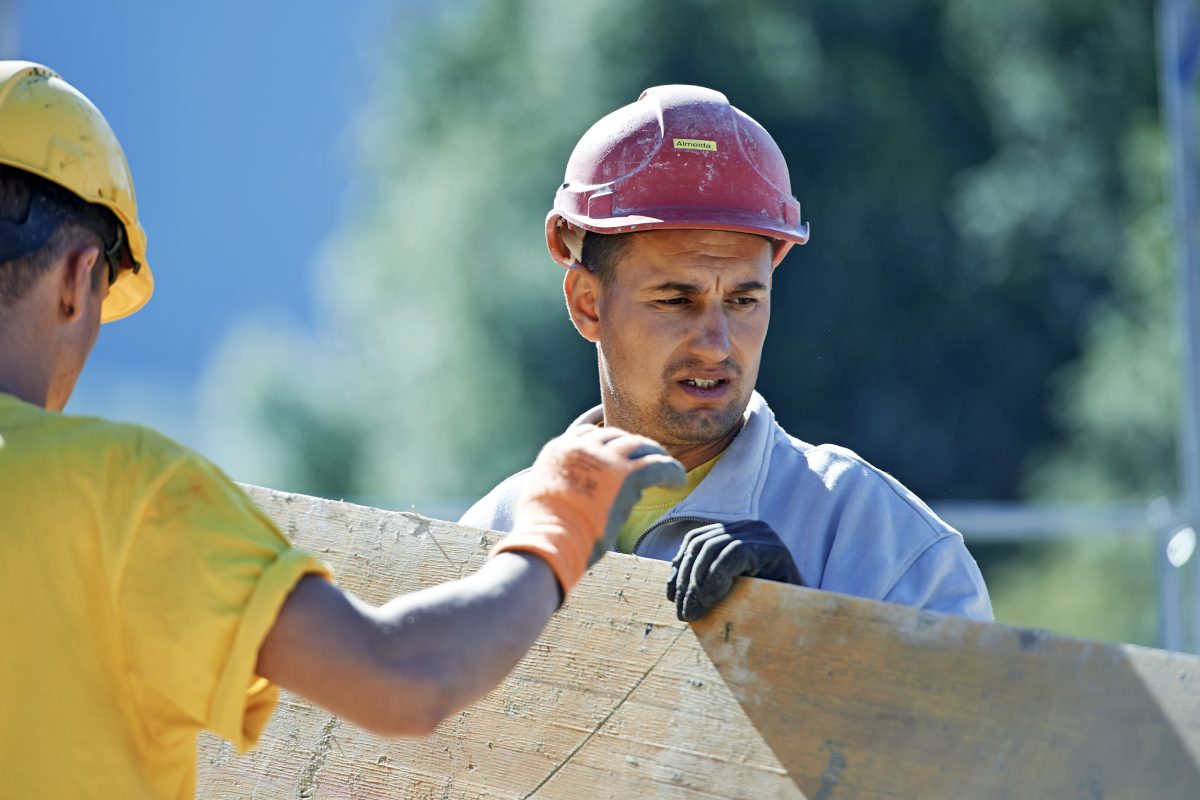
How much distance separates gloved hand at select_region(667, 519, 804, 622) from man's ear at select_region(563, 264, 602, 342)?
854 mm

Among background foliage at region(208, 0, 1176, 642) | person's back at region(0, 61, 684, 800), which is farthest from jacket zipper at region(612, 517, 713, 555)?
background foliage at region(208, 0, 1176, 642)

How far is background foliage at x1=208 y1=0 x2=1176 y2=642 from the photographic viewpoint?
13.3m

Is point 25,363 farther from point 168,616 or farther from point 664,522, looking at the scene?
point 664,522

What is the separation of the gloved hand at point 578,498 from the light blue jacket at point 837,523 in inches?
29.2

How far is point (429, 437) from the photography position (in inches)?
545

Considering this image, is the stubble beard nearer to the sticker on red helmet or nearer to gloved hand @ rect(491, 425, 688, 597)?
the sticker on red helmet

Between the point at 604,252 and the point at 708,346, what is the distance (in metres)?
0.37

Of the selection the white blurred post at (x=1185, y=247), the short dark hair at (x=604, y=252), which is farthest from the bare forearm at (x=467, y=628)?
the white blurred post at (x=1185, y=247)

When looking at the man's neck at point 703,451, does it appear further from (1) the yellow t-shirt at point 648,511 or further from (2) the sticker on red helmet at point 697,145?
(2) the sticker on red helmet at point 697,145

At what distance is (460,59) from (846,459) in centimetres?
1518

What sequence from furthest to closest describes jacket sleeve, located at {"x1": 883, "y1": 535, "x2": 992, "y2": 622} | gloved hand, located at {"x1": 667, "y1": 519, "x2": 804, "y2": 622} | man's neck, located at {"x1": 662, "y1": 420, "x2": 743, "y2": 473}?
man's neck, located at {"x1": 662, "y1": 420, "x2": 743, "y2": 473}, jacket sleeve, located at {"x1": 883, "y1": 535, "x2": 992, "y2": 622}, gloved hand, located at {"x1": 667, "y1": 519, "x2": 804, "y2": 622}

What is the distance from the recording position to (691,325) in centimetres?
257

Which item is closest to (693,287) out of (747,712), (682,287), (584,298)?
(682,287)

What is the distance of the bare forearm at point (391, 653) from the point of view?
1351 mm
